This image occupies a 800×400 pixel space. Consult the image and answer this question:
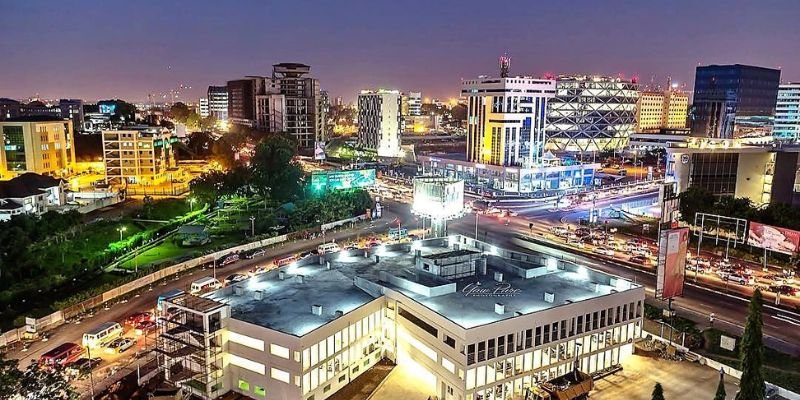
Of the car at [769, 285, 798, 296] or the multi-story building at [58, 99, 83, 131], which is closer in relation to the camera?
the car at [769, 285, 798, 296]

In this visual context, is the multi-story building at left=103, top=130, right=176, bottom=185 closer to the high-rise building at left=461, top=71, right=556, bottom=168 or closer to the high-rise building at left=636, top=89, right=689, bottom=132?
the high-rise building at left=461, top=71, right=556, bottom=168

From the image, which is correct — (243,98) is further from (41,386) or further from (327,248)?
(41,386)

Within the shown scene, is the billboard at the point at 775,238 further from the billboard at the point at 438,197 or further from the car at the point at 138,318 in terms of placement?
the car at the point at 138,318

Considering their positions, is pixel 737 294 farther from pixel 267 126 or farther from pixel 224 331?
pixel 267 126

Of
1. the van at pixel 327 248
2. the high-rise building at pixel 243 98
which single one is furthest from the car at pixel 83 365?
the high-rise building at pixel 243 98

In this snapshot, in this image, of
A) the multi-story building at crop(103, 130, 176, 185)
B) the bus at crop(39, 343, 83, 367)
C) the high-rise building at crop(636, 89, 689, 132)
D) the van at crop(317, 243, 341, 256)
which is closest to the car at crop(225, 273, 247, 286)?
the van at crop(317, 243, 341, 256)

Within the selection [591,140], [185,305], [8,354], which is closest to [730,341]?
[185,305]
